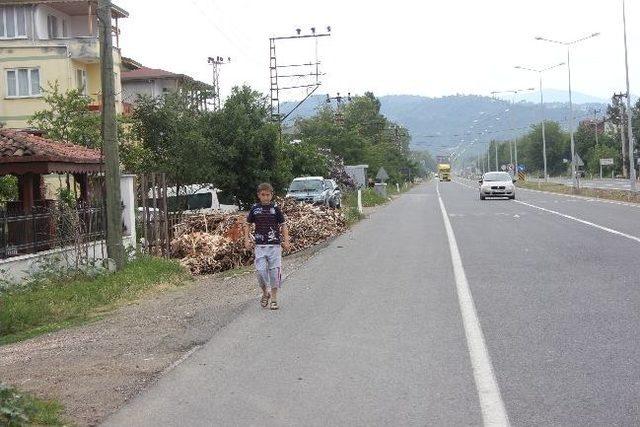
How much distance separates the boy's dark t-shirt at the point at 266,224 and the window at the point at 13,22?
35.0 metres

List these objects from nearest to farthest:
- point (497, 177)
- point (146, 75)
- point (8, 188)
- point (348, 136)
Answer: point (8, 188) → point (497, 177) → point (146, 75) → point (348, 136)

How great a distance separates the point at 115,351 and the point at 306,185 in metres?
29.0

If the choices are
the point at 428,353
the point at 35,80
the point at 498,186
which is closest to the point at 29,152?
the point at 428,353

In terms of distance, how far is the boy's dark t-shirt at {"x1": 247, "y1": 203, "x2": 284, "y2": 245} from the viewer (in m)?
11.8

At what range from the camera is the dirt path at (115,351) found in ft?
24.1

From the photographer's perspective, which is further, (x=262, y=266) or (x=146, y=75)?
(x=146, y=75)

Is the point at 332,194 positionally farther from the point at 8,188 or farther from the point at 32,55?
the point at 8,188

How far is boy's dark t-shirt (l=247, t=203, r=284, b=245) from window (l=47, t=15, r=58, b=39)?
35.8 metres

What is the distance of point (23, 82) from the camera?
139ft

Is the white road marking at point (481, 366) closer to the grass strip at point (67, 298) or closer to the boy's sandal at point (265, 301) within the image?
the boy's sandal at point (265, 301)

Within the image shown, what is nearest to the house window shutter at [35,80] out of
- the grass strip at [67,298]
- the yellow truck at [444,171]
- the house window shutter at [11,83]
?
the house window shutter at [11,83]

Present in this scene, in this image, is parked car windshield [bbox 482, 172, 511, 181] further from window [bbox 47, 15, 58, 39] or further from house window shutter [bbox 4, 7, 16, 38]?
house window shutter [bbox 4, 7, 16, 38]

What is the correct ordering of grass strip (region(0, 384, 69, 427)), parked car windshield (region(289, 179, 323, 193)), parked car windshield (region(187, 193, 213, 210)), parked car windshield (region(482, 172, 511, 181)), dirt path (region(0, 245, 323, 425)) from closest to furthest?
1. grass strip (region(0, 384, 69, 427))
2. dirt path (region(0, 245, 323, 425))
3. parked car windshield (region(187, 193, 213, 210))
4. parked car windshield (region(289, 179, 323, 193))
5. parked car windshield (region(482, 172, 511, 181))

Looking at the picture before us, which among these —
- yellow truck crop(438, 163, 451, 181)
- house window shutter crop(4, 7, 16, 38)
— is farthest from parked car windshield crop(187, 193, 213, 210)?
yellow truck crop(438, 163, 451, 181)
